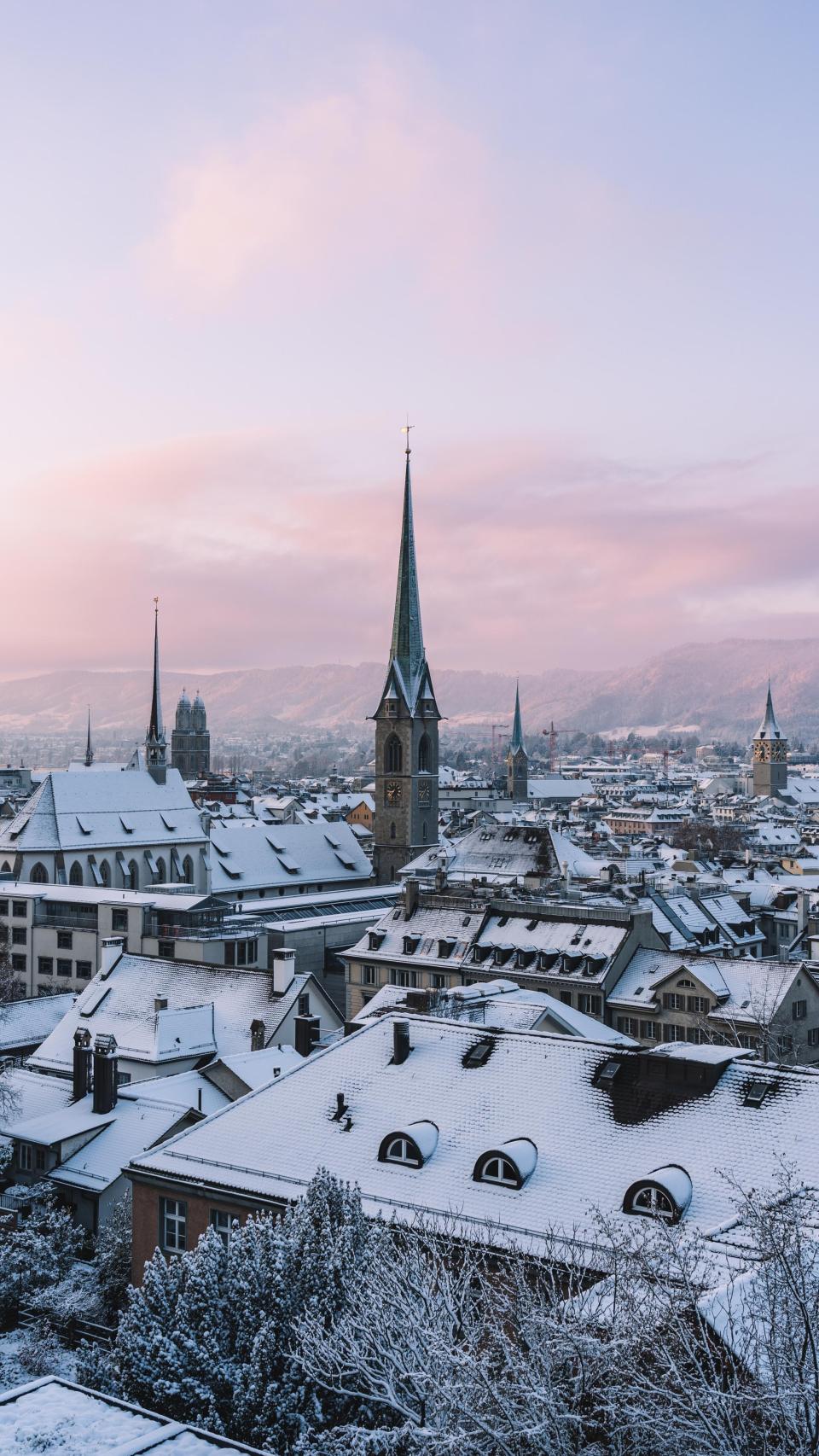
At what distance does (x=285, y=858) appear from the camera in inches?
4400

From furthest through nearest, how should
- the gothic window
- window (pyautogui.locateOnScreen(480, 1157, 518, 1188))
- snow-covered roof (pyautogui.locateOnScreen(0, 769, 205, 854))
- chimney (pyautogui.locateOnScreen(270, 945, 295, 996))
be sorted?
1. the gothic window
2. snow-covered roof (pyautogui.locateOnScreen(0, 769, 205, 854))
3. chimney (pyautogui.locateOnScreen(270, 945, 295, 996))
4. window (pyautogui.locateOnScreen(480, 1157, 518, 1188))

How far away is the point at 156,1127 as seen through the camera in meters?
40.9

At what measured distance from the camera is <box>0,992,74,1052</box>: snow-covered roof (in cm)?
5934

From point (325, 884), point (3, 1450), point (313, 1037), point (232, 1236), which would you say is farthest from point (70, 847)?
point (3, 1450)

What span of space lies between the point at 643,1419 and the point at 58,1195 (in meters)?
28.7

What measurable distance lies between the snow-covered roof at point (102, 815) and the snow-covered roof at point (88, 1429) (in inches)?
3182

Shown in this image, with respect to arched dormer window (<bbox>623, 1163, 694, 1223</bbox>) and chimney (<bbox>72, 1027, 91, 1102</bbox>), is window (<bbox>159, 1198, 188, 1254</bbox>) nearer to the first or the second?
arched dormer window (<bbox>623, 1163, 694, 1223</bbox>)

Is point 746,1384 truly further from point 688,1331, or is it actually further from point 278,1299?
point 278,1299

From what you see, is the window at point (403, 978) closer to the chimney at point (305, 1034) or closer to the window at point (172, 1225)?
the chimney at point (305, 1034)

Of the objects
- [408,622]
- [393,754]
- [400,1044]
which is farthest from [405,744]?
[400,1044]

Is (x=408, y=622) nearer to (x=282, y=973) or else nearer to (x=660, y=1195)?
(x=282, y=973)

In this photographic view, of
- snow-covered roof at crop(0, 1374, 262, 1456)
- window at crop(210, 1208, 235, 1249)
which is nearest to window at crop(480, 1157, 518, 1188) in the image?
window at crop(210, 1208, 235, 1249)

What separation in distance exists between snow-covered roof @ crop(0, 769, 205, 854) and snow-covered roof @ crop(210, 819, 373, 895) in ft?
10.4

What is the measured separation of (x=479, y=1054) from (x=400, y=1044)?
208cm
